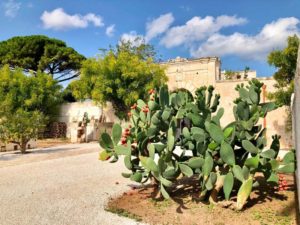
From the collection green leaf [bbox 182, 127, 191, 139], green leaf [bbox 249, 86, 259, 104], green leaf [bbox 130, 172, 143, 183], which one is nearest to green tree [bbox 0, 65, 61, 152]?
green leaf [bbox 130, 172, 143, 183]

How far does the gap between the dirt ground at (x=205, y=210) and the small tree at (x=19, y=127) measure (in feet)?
25.0

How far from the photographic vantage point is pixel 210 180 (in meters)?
4.02

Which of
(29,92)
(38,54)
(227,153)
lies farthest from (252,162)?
(38,54)

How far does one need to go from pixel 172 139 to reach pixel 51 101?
56.2 ft

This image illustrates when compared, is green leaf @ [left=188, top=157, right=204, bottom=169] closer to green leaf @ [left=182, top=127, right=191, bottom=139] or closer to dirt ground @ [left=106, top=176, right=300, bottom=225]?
green leaf @ [left=182, top=127, right=191, bottom=139]

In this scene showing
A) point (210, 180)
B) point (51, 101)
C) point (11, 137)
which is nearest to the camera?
point (210, 180)

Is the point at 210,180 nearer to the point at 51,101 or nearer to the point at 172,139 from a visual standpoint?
the point at 172,139

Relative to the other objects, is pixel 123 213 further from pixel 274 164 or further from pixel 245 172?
pixel 274 164

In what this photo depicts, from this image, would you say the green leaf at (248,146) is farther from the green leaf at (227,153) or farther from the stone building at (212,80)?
the stone building at (212,80)

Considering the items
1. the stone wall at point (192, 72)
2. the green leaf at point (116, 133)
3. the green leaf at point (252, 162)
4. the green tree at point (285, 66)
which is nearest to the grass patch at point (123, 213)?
the green leaf at point (116, 133)

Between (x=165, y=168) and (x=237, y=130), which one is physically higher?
(x=237, y=130)

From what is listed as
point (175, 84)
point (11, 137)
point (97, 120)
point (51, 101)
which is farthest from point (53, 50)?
point (11, 137)

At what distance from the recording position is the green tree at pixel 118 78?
54.5 ft

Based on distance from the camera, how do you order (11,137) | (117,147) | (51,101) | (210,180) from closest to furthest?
(210,180) → (117,147) → (11,137) → (51,101)
